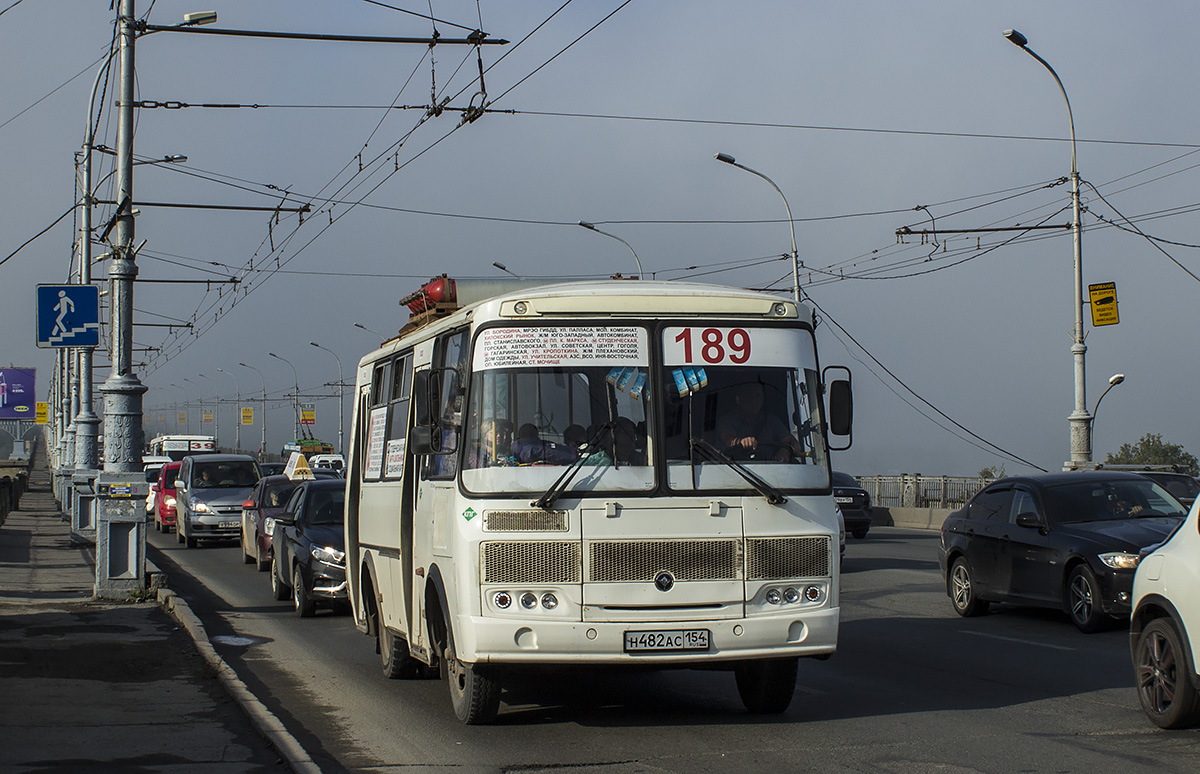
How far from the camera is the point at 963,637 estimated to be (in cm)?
1273

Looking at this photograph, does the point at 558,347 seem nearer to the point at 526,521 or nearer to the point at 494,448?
the point at 494,448

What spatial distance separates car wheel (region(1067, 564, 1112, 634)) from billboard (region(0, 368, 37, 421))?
45.1 meters

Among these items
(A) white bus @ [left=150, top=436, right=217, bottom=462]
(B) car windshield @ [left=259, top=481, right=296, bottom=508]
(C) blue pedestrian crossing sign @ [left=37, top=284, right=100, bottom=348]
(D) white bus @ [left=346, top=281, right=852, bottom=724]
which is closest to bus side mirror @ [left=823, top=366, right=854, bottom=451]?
(D) white bus @ [left=346, top=281, right=852, bottom=724]

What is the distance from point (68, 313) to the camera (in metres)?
17.6

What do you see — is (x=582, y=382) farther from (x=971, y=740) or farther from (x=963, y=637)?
(x=963, y=637)

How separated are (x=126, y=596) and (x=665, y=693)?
842cm

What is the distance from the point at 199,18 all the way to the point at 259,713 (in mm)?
9934

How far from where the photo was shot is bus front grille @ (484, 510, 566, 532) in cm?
764

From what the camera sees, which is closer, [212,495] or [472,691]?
[472,691]

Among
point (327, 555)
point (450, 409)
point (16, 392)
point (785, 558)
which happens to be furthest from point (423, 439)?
point (16, 392)

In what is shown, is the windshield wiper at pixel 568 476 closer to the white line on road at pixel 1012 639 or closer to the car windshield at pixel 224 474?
the white line on road at pixel 1012 639

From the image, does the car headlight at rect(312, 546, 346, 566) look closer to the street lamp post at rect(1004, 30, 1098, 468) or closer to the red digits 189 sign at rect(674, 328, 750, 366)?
the red digits 189 sign at rect(674, 328, 750, 366)

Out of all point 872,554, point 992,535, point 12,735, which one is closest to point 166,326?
point 872,554

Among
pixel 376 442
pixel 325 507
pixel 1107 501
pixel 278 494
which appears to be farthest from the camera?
pixel 278 494
